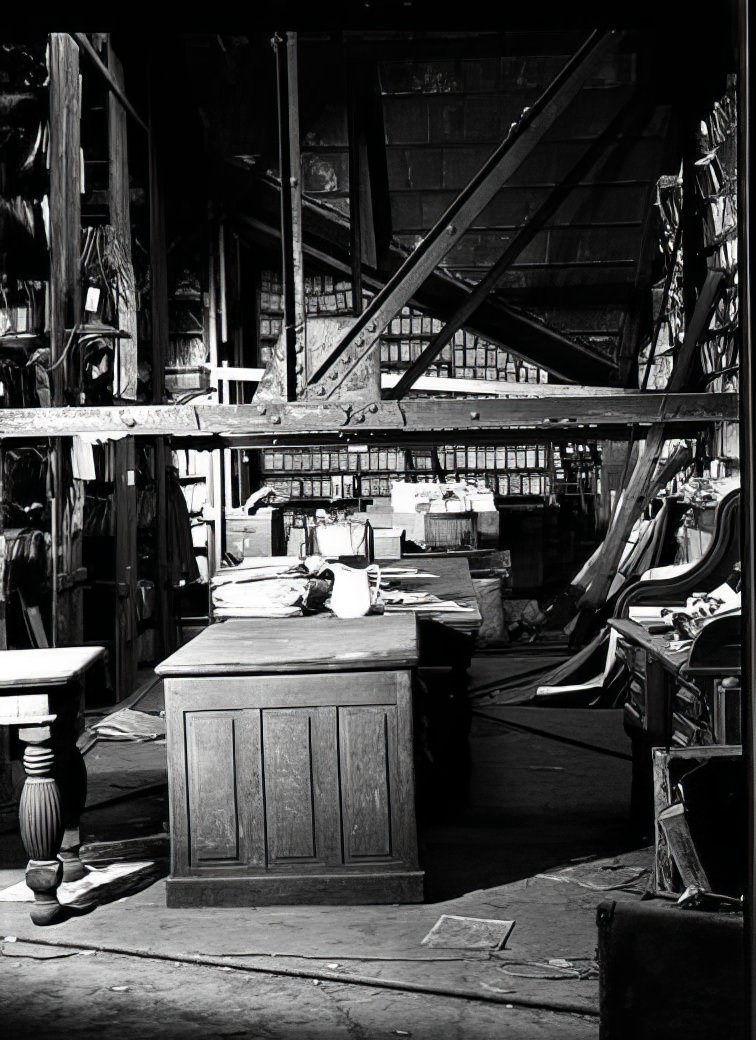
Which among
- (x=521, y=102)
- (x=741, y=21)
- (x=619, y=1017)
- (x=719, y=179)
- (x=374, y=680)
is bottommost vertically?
(x=619, y=1017)

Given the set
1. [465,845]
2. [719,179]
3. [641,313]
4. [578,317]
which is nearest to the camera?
[465,845]

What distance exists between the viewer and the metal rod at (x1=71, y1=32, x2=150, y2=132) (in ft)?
23.2

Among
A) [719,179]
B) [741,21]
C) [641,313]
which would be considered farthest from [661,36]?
[741,21]

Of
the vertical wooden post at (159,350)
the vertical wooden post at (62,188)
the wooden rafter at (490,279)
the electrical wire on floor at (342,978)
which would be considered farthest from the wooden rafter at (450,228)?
the vertical wooden post at (159,350)

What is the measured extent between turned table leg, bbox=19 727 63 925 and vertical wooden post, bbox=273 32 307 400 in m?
2.06

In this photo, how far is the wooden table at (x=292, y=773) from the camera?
3.75 m

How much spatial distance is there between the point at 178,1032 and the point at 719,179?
22.2 ft

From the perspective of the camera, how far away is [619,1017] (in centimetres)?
210

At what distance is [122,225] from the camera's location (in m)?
7.88

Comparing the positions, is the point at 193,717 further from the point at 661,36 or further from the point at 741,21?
the point at 661,36

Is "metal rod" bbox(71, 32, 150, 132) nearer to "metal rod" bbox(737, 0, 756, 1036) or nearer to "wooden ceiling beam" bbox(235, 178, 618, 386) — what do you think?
"wooden ceiling beam" bbox(235, 178, 618, 386)

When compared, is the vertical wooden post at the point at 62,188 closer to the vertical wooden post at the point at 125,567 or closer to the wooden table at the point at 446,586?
the vertical wooden post at the point at 125,567

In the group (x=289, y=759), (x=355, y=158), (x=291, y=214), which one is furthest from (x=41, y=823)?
(x=355, y=158)

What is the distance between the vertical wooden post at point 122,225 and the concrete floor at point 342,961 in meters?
3.74
